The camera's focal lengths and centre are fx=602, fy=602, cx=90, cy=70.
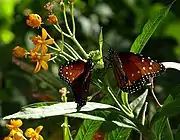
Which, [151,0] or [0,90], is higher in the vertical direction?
[151,0]

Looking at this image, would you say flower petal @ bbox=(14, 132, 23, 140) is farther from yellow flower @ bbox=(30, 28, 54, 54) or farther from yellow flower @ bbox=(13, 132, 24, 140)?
yellow flower @ bbox=(30, 28, 54, 54)

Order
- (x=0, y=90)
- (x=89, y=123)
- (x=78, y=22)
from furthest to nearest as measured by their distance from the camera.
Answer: (x=78, y=22) → (x=0, y=90) → (x=89, y=123)

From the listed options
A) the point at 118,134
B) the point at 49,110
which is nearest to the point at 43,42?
the point at 49,110

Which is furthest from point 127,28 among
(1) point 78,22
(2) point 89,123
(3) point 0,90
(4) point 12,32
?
(2) point 89,123

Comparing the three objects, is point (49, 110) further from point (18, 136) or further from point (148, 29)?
point (148, 29)

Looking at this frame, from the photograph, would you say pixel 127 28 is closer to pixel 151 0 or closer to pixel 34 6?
pixel 151 0

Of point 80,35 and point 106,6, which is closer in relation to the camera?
point 80,35

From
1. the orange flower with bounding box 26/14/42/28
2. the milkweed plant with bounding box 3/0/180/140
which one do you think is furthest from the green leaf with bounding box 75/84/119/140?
the orange flower with bounding box 26/14/42/28
